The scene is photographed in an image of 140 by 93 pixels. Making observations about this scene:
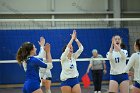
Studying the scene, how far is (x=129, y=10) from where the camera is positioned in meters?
18.7

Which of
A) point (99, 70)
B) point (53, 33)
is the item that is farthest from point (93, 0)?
point (99, 70)

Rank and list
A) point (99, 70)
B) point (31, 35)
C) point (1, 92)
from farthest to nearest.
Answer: point (31, 35) → point (1, 92) → point (99, 70)

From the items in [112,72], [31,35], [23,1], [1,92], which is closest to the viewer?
[112,72]

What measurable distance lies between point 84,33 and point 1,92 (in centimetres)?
526

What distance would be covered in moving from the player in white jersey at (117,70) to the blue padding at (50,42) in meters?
8.29

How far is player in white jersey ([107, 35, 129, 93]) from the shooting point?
7.56 metres

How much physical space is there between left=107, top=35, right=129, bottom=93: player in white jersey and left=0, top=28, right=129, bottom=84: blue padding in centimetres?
829

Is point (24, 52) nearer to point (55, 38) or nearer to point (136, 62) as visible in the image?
point (136, 62)

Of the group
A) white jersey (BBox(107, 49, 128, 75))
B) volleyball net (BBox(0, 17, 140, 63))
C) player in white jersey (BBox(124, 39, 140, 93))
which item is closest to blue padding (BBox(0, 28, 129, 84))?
volleyball net (BBox(0, 17, 140, 63))

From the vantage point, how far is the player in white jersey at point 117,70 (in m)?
7.56

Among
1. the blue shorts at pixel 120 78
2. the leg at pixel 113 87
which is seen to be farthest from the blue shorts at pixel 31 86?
the blue shorts at pixel 120 78

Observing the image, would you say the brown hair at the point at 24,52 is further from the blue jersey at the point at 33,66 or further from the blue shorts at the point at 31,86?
the blue shorts at the point at 31,86

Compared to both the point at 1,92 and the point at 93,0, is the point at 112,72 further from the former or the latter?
the point at 93,0

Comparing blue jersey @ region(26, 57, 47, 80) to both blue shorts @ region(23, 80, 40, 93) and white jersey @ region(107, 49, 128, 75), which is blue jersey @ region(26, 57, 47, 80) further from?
white jersey @ region(107, 49, 128, 75)
